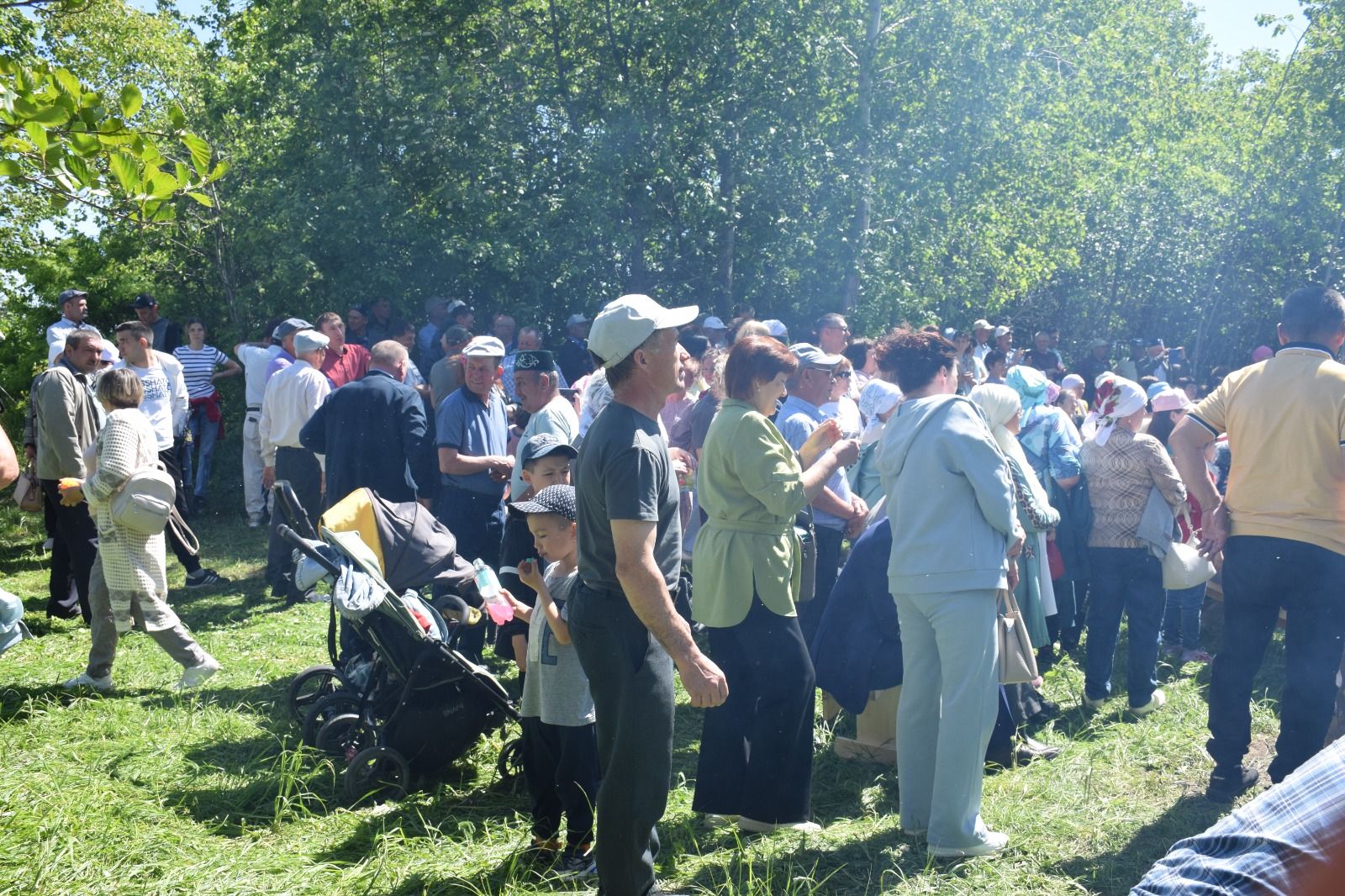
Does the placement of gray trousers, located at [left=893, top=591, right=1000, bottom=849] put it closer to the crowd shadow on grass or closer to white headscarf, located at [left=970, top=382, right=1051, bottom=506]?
the crowd shadow on grass

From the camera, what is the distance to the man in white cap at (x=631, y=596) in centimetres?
328

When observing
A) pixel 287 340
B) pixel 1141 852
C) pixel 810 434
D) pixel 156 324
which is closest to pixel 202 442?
pixel 156 324

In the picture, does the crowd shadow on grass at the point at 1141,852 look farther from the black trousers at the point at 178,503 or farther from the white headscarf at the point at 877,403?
the black trousers at the point at 178,503

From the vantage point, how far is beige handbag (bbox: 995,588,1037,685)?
5031mm

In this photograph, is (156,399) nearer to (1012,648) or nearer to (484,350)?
(484,350)

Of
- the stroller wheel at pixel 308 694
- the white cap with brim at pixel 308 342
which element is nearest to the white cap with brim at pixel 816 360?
the stroller wheel at pixel 308 694

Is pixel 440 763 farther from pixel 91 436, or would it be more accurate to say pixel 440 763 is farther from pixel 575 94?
pixel 575 94

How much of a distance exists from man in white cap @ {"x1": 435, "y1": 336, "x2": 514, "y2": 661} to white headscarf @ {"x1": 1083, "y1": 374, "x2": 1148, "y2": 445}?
11.6 ft

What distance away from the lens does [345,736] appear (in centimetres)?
536

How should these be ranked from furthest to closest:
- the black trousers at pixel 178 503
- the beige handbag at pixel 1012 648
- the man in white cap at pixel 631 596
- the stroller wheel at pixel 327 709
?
the black trousers at pixel 178 503 < the stroller wheel at pixel 327 709 < the beige handbag at pixel 1012 648 < the man in white cap at pixel 631 596

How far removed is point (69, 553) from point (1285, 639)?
24.2 feet

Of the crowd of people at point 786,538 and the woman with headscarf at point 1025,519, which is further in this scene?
the woman with headscarf at point 1025,519

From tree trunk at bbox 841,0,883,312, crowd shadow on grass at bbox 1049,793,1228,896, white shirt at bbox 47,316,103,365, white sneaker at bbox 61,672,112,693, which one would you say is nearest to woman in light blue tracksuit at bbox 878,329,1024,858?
crowd shadow on grass at bbox 1049,793,1228,896

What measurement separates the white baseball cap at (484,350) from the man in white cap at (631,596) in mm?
3620
